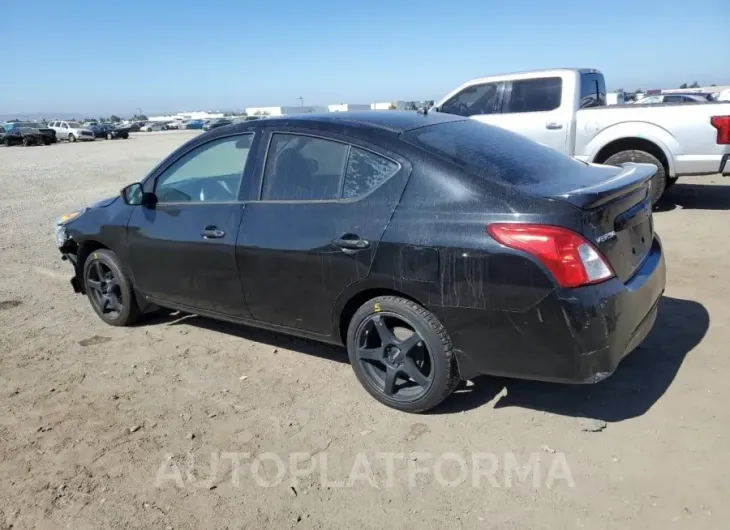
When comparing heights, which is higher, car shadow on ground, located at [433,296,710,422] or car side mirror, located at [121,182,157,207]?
car side mirror, located at [121,182,157,207]

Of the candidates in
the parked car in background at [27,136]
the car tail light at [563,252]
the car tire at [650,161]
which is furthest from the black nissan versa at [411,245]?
the parked car in background at [27,136]

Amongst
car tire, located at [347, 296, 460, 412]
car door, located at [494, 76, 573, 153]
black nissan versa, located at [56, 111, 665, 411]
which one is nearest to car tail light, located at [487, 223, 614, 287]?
black nissan versa, located at [56, 111, 665, 411]

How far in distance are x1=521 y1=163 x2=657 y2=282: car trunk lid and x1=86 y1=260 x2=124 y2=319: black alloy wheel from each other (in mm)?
3534

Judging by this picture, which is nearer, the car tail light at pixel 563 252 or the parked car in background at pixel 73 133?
the car tail light at pixel 563 252

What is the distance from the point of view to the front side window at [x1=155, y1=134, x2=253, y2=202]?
4012mm

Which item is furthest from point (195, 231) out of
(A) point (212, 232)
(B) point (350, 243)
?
(B) point (350, 243)

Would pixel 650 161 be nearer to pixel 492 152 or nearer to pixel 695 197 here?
pixel 695 197

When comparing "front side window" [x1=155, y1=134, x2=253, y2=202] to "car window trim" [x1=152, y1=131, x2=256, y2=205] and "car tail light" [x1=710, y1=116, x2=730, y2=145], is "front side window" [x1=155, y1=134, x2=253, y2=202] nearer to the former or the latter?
"car window trim" [x1=152, y1=131, x2=256, y2=205]

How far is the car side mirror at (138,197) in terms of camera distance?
4.40 meters

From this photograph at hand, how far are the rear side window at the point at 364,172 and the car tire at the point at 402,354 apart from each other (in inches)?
25.0

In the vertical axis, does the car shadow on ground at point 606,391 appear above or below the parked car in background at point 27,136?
below

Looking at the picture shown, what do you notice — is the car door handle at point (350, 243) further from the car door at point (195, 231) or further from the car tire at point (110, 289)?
the car tire at point (110, 289)

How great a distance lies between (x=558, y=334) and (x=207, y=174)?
9.15 feet

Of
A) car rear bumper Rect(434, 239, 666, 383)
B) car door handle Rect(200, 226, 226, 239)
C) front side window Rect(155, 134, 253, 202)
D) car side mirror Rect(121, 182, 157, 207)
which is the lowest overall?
car rear bumper Rect(434, 239, 666, 383)
